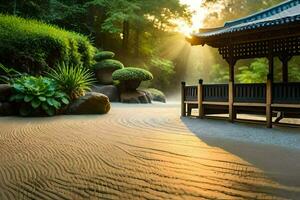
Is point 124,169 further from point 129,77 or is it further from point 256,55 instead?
point 129,77

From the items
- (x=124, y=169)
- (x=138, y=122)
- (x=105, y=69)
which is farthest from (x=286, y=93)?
(x=105, y=69)

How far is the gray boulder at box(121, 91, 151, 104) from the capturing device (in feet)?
62.0

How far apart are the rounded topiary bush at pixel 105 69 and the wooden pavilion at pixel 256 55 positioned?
9891 mm

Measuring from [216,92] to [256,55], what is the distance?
2.02m

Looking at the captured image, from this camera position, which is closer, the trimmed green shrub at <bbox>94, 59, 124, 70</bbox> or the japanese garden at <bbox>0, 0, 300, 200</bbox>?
the japanese garden at <bbox>0, 0, 300, 200</bbox>

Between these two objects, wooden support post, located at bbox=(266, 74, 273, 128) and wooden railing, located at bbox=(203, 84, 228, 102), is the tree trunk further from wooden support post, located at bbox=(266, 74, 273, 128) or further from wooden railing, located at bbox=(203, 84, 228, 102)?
wooden support post, located at bbox=(266, 74, 273, 128)

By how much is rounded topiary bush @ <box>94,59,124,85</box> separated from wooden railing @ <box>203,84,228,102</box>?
1102 cm

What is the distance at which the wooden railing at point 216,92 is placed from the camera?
10.1 meters

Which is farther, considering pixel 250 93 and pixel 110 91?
pixel 110 91

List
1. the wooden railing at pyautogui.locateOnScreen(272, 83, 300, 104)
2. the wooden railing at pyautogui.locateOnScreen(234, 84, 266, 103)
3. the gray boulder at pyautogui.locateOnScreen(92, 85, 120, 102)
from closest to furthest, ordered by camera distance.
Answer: the wooden railing at pyautogui.locateOnScreen(272, 83, 300, 104), the wooden railing at pyautogui.locateOnScreen(234, 84, 266, 103), the gray boulder at pyautogui.locateOnScreen(92, 85, 120, 102)

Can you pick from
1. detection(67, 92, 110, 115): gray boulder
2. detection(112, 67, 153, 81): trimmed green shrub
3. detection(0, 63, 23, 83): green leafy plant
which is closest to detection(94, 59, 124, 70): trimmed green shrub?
detection(112, 67, 153, 81): trimmed green shrub

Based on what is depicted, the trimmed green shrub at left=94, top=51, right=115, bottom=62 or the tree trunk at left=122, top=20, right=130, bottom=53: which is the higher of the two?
the tree trunk at left=122, top=20, right=130, bottom=53

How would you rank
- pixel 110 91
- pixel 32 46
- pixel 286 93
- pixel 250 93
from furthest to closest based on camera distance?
1. pixel 110 91
2. pixel 32 46
3. pixel 250 93
4. pixel 286 93

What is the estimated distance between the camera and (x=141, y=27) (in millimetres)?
24625
